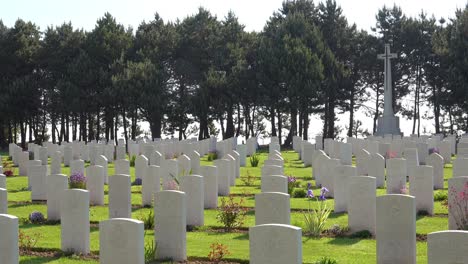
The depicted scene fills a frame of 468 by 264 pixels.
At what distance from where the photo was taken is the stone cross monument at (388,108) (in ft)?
138

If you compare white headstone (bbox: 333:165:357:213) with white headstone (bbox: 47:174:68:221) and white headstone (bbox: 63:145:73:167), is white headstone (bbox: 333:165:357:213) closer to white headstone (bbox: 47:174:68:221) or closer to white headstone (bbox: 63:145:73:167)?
white headstone (bbox: 47:174:68:221)

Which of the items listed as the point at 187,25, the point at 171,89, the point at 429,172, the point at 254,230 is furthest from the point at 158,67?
the point at 254,230

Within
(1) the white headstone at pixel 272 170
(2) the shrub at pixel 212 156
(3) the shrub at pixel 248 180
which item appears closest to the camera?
(1) the white headstone at pixel 272 170

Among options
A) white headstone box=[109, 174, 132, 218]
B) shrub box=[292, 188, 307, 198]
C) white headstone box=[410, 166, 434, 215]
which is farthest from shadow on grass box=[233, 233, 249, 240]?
shrub box=[292, 188, 307, 198]

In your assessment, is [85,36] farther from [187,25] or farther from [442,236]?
[442,236]

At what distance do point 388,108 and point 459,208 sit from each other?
97.9ft

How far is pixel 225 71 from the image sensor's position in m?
51.8

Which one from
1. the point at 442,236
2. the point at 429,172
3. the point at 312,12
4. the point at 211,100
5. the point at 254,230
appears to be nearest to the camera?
the point at 442,236

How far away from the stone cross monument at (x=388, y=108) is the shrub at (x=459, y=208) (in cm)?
2959

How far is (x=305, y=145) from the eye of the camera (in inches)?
1182

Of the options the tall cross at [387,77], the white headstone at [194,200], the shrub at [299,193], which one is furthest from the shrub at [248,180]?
the tall cross at [387,77]

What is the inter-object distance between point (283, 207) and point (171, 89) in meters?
41.3

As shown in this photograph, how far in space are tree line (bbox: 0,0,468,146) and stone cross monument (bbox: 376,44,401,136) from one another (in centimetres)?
524

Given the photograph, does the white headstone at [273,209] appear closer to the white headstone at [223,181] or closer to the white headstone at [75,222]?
the white headstone at [75,222]
